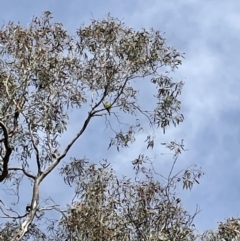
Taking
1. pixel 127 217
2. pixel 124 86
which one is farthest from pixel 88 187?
Answer: pixel 124 86

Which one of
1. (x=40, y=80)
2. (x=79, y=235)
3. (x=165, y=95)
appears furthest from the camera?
(x=165, y=95)

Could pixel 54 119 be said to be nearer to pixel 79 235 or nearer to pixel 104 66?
pixel 104 66

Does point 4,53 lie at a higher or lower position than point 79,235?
higher

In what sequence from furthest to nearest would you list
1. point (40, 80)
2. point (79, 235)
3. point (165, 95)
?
point (165, 95) → point (40, 80) → point (79, 235)

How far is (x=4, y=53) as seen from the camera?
11359 millimetres

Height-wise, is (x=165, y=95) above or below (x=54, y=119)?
above

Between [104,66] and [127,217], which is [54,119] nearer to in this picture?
[104,66]

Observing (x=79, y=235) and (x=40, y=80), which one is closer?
(x=79, y=235)

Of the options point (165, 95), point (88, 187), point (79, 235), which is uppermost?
point (165, 95)

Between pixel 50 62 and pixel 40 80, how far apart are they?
12.3 inches

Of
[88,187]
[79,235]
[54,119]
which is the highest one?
[54,119]

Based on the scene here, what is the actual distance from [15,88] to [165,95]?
243 centimetres

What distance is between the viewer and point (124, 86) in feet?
39.0

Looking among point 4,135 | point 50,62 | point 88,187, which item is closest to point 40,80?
point 50,62
